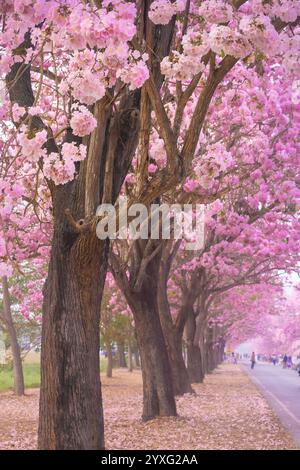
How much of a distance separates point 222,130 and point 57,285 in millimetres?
7117

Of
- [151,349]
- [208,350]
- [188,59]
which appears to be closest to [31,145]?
[188,59]

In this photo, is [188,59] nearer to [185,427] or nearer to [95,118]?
[95,118]

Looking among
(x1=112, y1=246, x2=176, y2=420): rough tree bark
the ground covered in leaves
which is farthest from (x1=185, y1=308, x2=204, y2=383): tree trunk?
(x1=112, y1=246, x2=176, y2=420): rough tree bark

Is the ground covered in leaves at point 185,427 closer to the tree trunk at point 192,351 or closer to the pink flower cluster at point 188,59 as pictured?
the tree trunk at point 192,351

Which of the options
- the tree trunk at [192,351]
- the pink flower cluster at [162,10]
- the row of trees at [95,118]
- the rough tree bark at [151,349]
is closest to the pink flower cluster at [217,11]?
the row of trees at [95,118]

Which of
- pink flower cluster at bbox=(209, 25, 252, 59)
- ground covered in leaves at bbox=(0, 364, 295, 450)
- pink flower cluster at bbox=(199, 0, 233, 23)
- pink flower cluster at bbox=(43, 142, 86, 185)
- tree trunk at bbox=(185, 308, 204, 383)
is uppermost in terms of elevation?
pink flower cluster at bbox=(199, 0, 233, 23)

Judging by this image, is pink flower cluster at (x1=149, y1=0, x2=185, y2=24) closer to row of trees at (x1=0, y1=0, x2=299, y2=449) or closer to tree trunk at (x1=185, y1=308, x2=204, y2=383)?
row of trees at (x1=0, y1=0, x2=299, y2=449)

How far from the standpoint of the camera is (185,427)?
13.1 meters

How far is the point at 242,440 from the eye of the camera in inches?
452

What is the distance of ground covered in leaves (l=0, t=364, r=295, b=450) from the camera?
1105 centimetres

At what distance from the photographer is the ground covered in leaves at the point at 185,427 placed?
11055mm
